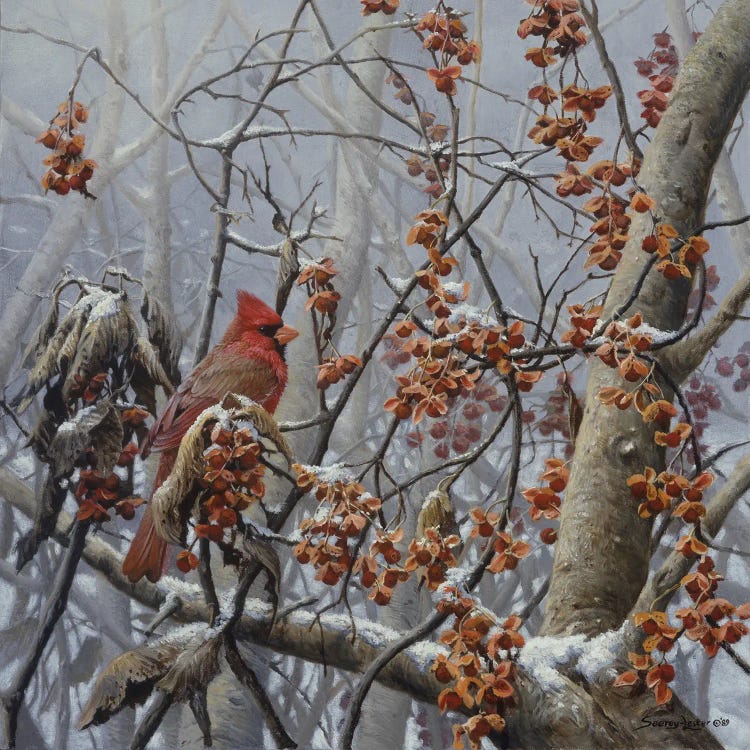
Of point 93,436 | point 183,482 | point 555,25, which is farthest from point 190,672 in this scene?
point 555,25

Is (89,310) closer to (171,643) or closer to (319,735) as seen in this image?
(171,643)

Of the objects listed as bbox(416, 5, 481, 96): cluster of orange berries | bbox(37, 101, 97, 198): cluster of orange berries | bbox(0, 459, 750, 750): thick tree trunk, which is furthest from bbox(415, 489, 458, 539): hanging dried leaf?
bbox(37, 101, 97, 198): cluster of orange berries

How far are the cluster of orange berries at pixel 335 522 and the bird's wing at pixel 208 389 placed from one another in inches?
14.7

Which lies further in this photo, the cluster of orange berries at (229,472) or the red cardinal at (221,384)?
the red cardinal at (221,384)

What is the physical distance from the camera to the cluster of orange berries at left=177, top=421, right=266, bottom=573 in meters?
1.20

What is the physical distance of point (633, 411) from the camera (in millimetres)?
1315

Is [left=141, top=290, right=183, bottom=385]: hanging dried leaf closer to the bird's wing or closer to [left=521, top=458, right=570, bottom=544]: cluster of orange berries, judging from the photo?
Answer: the bird's wing

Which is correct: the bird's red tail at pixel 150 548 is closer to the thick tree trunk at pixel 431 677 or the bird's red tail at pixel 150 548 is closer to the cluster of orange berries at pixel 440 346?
the thick tree trunk at pixel 431 677

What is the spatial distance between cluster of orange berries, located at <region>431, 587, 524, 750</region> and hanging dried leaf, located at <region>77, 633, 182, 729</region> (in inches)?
19.0

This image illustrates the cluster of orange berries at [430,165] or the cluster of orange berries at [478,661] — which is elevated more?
the cluster of orange berries at [430,165]

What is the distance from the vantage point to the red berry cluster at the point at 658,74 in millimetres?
1565

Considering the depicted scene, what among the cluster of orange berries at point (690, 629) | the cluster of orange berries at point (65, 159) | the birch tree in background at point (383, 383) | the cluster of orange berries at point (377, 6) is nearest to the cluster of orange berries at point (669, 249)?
the birch tree in background at point (383, 383)

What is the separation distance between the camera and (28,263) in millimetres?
1902
